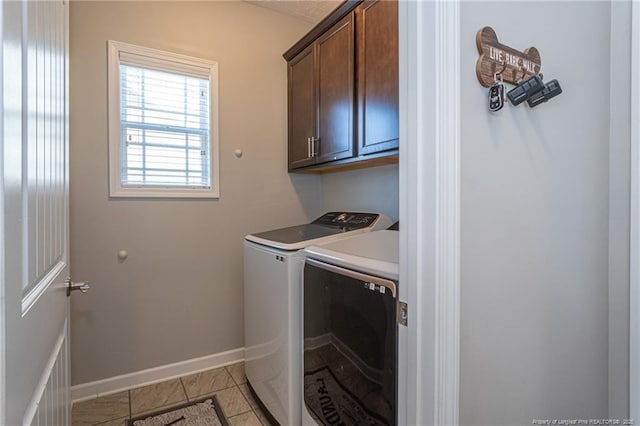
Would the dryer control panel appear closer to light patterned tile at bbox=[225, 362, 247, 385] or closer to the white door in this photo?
light patterned tile at bbox=[225, 362, 247, 385]

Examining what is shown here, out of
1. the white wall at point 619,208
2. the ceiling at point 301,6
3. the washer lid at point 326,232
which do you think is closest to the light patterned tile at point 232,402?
the washer lid at point 326,232

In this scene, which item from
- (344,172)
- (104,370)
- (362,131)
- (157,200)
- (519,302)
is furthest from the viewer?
(344,172)

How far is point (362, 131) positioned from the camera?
1.77 m

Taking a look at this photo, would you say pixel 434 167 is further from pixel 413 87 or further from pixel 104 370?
pixel 104 370

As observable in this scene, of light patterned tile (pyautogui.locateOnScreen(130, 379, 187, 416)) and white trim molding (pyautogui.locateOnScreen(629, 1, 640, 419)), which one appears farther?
light patterned tile (pyautogui.locateOnScreen(130, 379, 187, 416))

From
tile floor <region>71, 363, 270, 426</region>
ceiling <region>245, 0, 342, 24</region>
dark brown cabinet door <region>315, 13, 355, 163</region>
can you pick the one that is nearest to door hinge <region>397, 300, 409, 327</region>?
dark brown cabinet door <region>315, 13, 355, 163</region>

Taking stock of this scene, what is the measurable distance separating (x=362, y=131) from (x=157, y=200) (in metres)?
1.40

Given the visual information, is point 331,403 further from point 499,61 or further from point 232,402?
point 499,61

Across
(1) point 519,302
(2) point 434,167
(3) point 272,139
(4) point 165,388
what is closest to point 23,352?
(2) point 434,167

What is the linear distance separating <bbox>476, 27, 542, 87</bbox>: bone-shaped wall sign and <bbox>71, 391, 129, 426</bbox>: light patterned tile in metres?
2.34

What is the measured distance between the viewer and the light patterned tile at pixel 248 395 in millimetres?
1850

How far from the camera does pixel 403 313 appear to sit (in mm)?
779

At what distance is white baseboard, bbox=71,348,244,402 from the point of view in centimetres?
190

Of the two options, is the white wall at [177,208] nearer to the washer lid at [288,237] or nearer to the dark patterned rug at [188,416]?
the dark patterned rug at [188,416]
